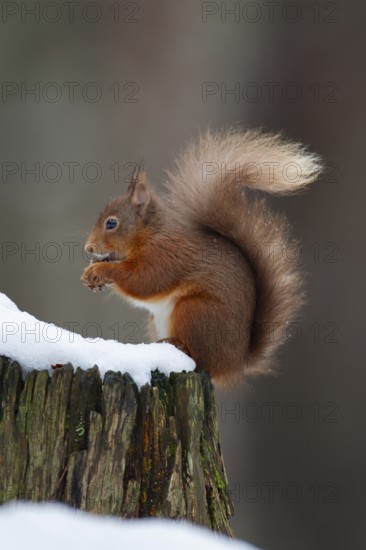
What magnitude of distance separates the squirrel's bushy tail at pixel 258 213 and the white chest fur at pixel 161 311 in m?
0.21

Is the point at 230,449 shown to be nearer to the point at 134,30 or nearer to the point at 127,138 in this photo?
the point at 127,138

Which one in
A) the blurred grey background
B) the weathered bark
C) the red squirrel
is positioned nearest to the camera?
the weathered bark

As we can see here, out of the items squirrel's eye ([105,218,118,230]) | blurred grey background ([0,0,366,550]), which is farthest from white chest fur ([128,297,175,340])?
blurred grey background ([0,0,366,550])

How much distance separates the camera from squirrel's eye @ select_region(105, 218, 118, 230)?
2277 millimetres

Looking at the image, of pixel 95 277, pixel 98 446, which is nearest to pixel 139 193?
pixel 95 277

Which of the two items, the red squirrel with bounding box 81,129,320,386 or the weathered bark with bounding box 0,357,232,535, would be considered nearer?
the weathered bark with bounding box 0,357,232,535

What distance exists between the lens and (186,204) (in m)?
2.32

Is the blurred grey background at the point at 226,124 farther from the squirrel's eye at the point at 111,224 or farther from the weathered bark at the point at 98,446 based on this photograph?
the weathered bark at the point at 98,446

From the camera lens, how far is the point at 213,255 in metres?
2.13

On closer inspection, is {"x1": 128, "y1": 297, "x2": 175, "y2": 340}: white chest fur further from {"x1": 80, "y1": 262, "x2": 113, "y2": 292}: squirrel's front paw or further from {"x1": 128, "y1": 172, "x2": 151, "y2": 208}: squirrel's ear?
{"x1": 128, "y1": 172, "x2": 151, "y2": 208}: squirrel's ear

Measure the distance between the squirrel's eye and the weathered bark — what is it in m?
0.77

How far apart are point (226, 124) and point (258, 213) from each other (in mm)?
1942

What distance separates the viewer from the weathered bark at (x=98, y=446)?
1.46 m

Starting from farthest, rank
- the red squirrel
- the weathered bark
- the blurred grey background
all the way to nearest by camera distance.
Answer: the blurred grey background, the red squirrel, the weathered bark
